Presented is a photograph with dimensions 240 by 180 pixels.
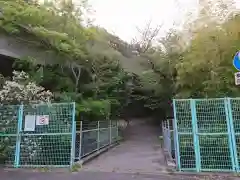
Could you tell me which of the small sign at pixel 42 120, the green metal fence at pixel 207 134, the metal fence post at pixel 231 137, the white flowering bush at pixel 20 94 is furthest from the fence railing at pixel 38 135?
the metal fence post at pixel 231 137

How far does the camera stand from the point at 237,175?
5.96m

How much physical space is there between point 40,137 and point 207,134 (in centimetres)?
473

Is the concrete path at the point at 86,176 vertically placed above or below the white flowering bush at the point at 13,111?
below

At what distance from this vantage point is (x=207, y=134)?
6316 millimetres

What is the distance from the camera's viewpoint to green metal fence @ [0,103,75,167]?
6980 mm

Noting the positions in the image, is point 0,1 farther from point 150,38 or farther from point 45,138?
point 150,38

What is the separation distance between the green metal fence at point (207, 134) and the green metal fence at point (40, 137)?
3089 mm

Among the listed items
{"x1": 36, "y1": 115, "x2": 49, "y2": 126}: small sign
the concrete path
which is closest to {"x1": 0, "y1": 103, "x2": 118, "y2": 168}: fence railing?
{"x1": 36, "y1": 115, "x2": 49, "y2": 126}: small sign

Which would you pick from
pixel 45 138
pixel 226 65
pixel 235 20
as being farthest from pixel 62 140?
pixel 235 20

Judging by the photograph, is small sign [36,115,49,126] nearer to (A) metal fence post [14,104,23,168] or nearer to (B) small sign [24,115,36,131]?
(B) small sign [24,115,36,131]

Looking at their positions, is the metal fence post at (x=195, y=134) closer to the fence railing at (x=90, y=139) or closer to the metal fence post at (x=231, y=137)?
the metal fence post at (x=231, y=137)

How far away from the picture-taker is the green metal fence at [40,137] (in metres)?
6.98

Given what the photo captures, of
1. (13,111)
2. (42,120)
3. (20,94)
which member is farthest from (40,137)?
(20,94)

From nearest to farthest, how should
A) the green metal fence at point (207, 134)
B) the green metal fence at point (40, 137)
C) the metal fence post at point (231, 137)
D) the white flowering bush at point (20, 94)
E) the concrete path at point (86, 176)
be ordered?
the concrete path at point (86, 176) → the metal fence post at point (231, 137) → the green metal fence at point (207, 134) → the green metal fence at point (40, 137) → the white flowering bush at point (20, 94)
